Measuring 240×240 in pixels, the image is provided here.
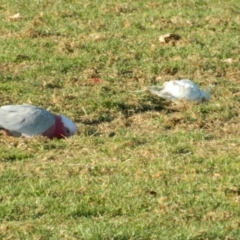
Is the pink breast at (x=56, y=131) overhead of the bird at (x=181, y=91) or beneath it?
overhead

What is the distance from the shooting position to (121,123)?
8109mm

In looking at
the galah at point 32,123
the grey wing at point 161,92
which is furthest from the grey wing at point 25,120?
the grey wing at point 161,92

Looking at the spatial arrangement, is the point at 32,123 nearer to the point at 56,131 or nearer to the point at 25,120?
the point at 25,120

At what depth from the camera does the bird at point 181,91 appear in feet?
28.4

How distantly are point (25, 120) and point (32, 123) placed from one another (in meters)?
0.06

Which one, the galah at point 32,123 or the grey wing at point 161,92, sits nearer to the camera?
the galah at point 32,123

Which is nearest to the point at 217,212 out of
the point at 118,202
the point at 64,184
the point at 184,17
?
the point at 118,202

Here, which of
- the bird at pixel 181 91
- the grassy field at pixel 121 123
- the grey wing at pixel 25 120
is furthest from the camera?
the bird at pixel 181 91

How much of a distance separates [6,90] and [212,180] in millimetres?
2913

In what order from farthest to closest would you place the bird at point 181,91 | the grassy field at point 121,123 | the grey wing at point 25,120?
the bird at point 181,91
the grey wing at point 25,120
the grassy field at point 121,123

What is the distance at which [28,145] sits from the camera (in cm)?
737

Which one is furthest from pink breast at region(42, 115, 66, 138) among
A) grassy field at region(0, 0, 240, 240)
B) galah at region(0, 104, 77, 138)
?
grassy field at region(0, 0, 240, 240)

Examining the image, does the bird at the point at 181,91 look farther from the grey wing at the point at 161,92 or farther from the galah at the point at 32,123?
the galah at the point at 32,123

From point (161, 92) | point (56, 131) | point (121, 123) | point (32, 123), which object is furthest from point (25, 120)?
point (161, 92)
